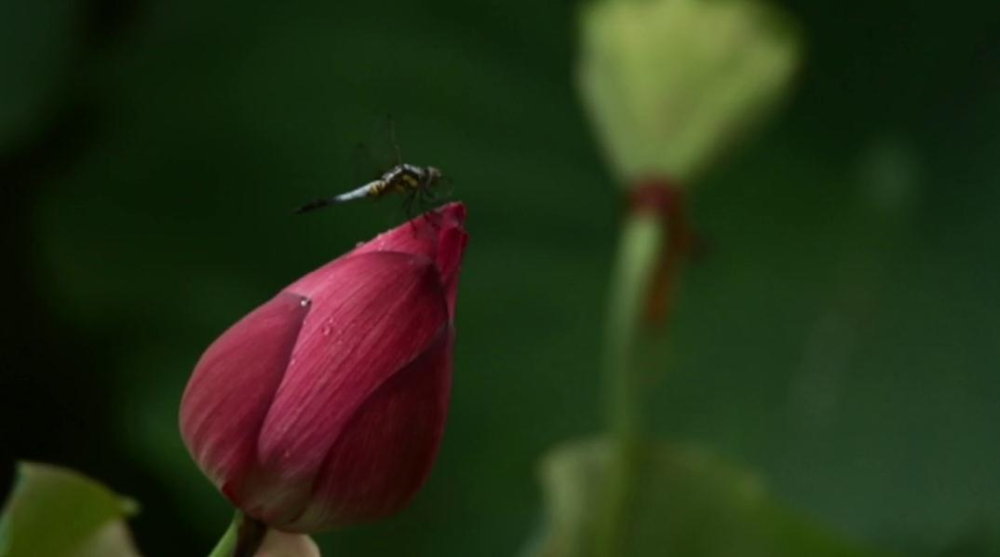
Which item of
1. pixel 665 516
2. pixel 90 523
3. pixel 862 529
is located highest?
pixel 90 523

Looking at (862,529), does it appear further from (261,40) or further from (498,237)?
(261,40)

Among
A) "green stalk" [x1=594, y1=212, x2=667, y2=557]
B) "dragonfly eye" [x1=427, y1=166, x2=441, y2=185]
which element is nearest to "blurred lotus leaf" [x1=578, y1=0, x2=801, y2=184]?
"green stalk" [x1=594, y1=212, x2=667, y2=557]

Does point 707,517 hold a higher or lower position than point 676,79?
lower

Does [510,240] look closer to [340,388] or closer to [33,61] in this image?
[33,61]

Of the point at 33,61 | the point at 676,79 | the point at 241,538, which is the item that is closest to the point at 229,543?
the point at 241,538

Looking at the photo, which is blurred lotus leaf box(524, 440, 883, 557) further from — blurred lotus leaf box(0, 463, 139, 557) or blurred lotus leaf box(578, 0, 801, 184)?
blurred lotus leaf box(0, 463, 139, 557)

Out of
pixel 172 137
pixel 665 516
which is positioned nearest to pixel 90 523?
pixel 665 516
